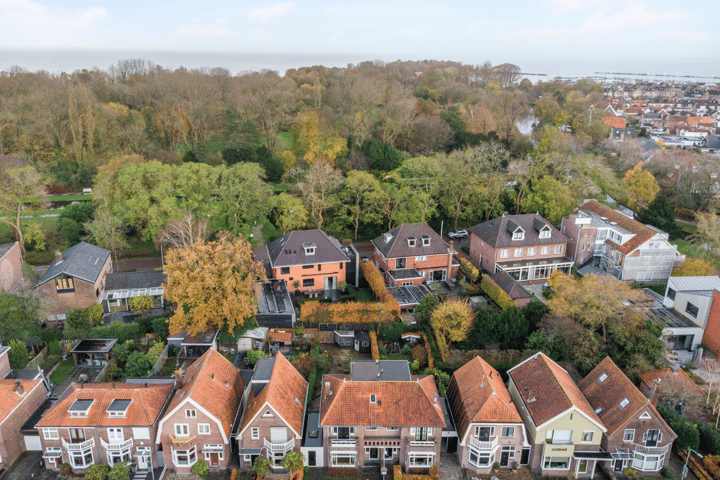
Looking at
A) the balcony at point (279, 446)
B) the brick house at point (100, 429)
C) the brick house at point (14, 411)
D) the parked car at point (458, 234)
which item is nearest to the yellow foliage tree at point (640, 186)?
the parked car at point (458, 234)

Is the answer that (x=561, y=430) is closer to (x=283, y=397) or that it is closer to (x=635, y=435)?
(x=635, y=435)

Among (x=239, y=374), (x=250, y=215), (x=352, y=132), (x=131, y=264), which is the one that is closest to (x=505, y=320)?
(x=239, y=374)

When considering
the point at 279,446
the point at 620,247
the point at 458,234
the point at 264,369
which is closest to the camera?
the point at 279,446

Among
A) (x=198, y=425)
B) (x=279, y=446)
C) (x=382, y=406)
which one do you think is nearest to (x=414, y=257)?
(x=382, y=406)

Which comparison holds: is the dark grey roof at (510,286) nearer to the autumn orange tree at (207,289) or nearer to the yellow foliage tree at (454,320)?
the yellow foliage tree at (454,320)

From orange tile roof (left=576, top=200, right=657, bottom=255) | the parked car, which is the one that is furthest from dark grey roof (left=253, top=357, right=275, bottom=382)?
orange tile roof (left=576, top=200, right=657, bottom=255)

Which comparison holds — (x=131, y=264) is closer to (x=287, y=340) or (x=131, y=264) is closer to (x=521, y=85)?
(x=287, y=340)

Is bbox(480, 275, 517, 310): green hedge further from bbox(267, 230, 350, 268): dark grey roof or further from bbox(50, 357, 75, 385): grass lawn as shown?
bbox(50, 357, 75, 385): grass lawn
